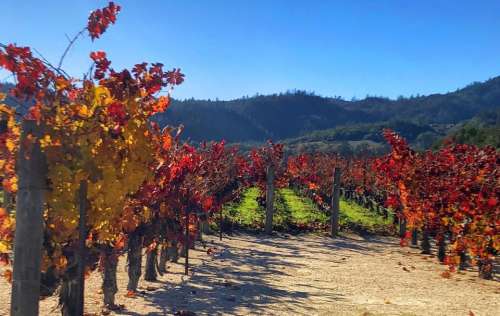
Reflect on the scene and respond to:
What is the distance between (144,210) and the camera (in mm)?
6703

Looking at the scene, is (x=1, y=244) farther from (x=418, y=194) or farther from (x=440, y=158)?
(x=440, y=158)

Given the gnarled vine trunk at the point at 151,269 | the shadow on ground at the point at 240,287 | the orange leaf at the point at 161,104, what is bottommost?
the shadow on ground at the point at 240,287

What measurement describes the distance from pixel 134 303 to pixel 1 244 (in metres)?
3.14

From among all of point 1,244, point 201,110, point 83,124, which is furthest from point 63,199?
point 201,110

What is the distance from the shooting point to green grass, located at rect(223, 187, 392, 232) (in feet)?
60.4

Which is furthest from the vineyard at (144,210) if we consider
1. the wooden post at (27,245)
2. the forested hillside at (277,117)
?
the forested hillside at (277,117)

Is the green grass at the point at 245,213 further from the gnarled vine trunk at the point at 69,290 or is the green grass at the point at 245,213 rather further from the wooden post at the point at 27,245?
the wooden post at the point at 27,245

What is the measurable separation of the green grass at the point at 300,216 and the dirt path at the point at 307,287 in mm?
4758

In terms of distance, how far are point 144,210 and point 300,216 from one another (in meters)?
15.1

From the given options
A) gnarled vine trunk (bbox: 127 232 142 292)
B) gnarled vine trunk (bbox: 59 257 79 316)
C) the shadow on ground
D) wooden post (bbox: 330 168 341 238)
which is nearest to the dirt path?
the shadow on ground

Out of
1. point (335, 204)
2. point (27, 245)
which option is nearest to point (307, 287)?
point (27, 245)

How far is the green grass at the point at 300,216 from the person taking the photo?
60.4 ft

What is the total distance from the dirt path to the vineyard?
72 millimetres

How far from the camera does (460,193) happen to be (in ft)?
32.5
